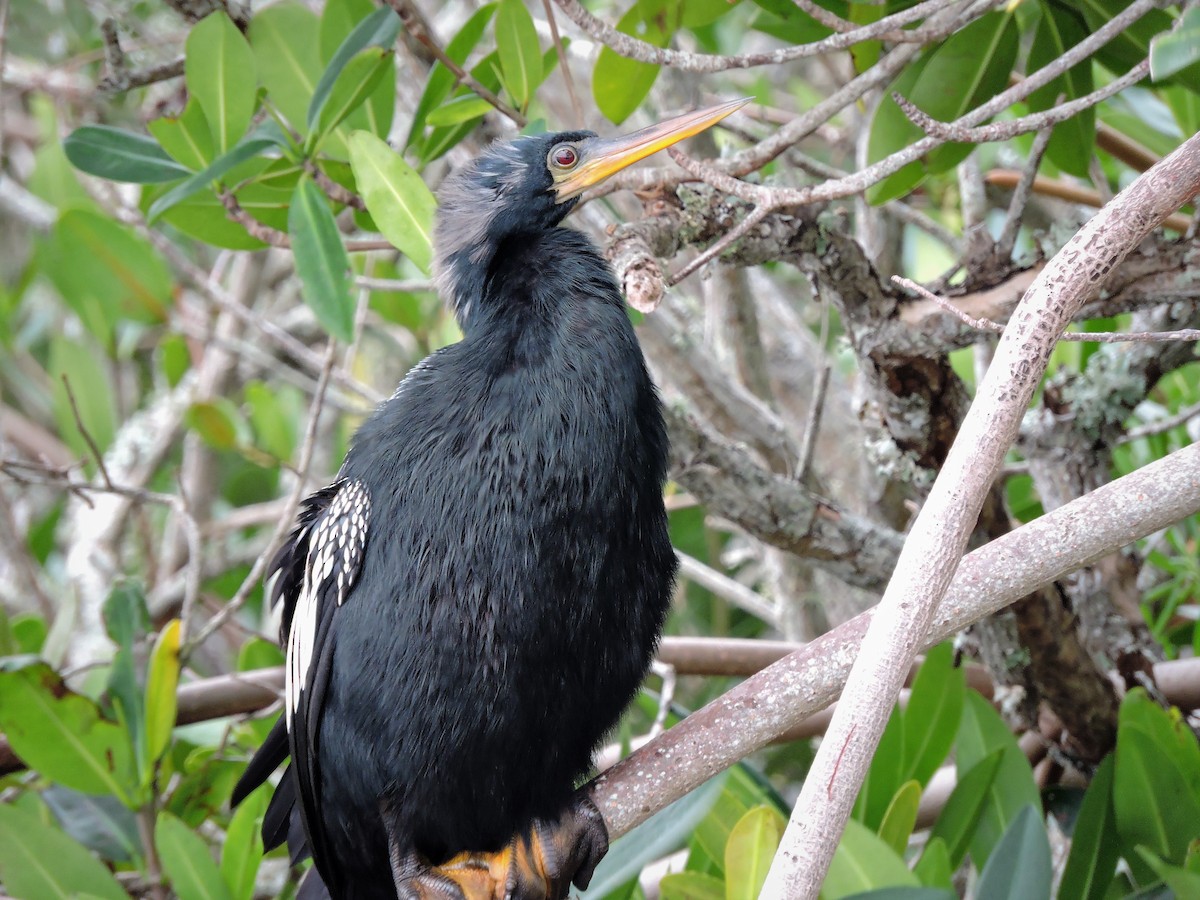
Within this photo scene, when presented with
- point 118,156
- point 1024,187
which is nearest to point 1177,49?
point 1024,187

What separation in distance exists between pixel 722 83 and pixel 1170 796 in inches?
130

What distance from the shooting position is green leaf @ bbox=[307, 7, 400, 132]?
5.70 feet

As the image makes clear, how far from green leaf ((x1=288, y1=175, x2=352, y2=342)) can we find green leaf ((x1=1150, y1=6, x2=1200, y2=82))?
1139 millimetres

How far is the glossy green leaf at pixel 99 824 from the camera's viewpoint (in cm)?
212

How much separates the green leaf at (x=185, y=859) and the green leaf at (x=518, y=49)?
1285mm

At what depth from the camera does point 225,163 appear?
5.66 ft

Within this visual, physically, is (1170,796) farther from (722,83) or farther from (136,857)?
(722,83)

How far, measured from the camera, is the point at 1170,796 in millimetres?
1804

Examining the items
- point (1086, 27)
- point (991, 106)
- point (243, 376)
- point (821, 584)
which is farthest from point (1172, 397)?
point (243, 376)

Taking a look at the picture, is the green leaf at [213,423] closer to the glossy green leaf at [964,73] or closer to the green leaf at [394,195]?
the green leaf at [394,195]

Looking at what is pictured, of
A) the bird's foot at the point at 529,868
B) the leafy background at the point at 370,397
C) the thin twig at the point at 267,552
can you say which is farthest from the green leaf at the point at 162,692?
the bird's foot at the point at 529,868

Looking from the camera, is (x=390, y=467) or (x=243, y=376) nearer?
(x=390, y=467)

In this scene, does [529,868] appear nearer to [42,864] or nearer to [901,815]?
[901,815]

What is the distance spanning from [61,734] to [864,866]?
1312mm
